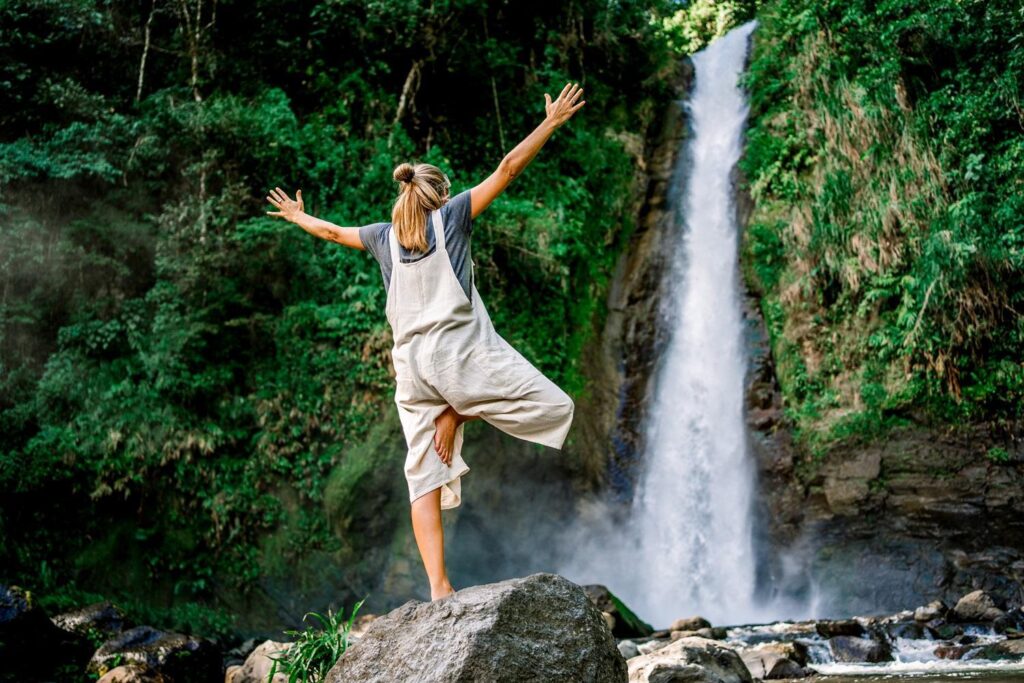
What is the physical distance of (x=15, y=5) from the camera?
10.0 m

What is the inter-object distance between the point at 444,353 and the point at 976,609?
6549 millimetres

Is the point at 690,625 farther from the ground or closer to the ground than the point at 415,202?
closer to the ground

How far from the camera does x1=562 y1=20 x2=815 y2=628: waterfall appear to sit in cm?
1000

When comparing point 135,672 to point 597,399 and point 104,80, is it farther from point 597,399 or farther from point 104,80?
point 104,80

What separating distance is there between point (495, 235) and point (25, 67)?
19.5 ft

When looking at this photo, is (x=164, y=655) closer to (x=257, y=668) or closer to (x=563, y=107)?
(x=257, y=668)

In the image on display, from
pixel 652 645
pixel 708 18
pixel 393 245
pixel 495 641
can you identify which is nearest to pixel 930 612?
pixel 652 645

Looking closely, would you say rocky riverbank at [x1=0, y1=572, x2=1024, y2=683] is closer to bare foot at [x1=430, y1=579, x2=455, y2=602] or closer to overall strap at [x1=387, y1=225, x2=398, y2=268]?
bare foot at [x1=430, y1=579, x2=455, y2=602]

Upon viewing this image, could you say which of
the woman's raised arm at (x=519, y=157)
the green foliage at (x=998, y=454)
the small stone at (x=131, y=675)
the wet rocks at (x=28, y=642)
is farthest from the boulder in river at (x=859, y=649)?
the wet rocks at (x=28, y=642)

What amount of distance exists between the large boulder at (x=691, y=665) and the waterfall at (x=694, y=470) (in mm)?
4677

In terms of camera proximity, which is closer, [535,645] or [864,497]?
[535,645]

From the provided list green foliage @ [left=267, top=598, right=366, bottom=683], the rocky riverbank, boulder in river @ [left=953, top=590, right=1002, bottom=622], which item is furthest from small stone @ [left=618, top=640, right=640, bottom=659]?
boulder in river @ [left=953, top=590, right=1002, bottom=622]

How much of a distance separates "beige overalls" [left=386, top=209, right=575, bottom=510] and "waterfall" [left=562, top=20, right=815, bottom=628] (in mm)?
7045

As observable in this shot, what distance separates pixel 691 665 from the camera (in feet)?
15.2
